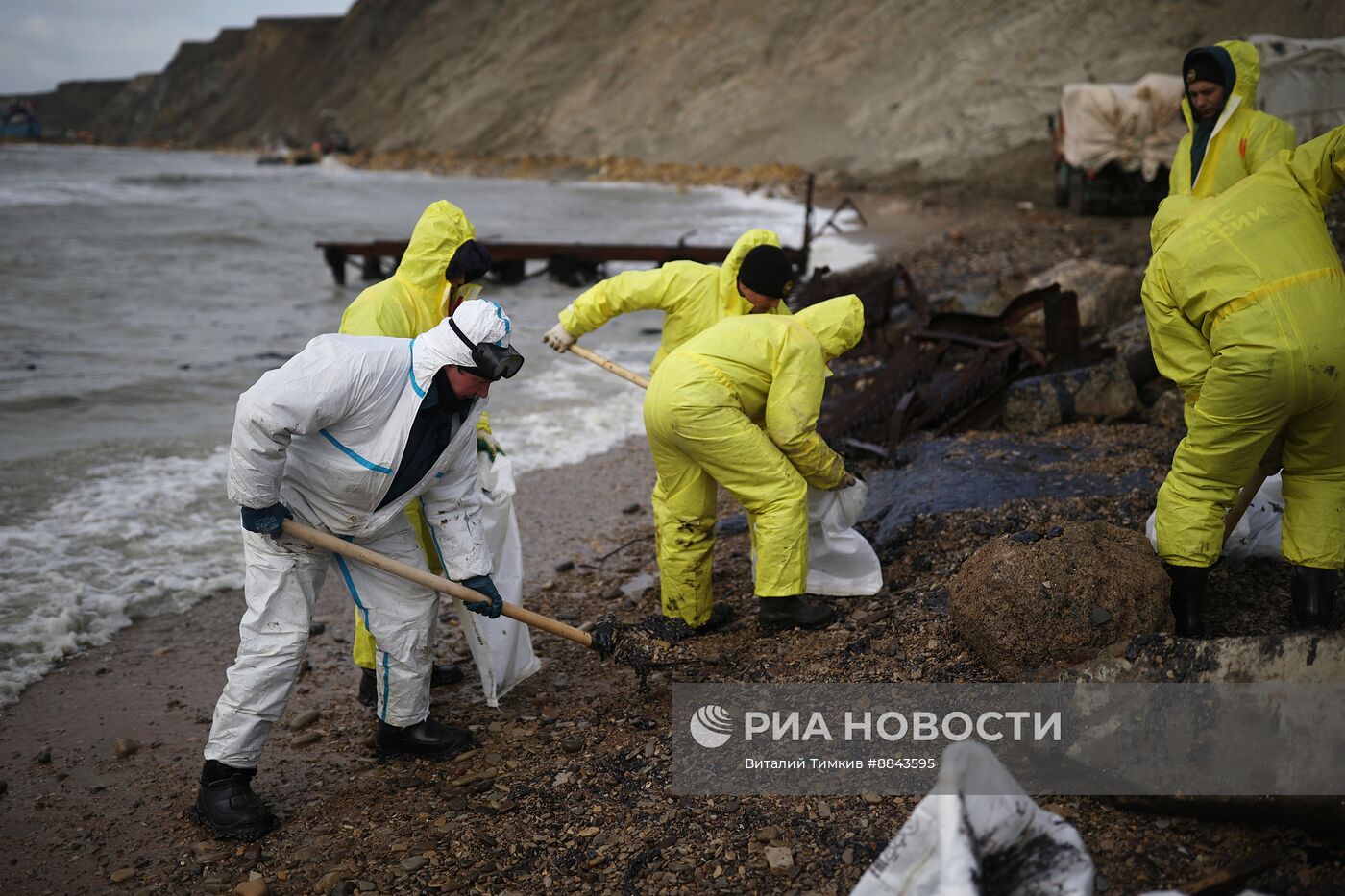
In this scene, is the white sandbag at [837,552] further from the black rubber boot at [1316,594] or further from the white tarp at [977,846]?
the white tarp at [977,846]

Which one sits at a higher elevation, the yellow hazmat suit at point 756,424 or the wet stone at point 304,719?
the yellow hazmat suit at point 756,424

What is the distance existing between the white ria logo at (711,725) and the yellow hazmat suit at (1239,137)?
2611 mm

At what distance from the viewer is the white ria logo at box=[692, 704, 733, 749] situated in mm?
3477

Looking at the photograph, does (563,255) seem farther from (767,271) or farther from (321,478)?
(321,478)

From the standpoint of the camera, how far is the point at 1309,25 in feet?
75.6

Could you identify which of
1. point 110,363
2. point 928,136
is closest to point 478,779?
point 110,363

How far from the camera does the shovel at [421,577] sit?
3273 millimetres

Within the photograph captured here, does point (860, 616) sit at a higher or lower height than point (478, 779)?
higher

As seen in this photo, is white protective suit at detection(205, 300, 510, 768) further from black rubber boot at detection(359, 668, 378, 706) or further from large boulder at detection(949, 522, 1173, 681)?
large boulder at detection(949, 522, 1173, 681)

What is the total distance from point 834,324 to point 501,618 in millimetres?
1776

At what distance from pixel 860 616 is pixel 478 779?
1.61m

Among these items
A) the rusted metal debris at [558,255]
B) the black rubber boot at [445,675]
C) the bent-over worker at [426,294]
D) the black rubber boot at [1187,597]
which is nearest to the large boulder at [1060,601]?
the black rubber boot at [1187,597]

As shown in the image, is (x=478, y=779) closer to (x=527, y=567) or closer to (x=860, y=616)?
(x=860, y=616)

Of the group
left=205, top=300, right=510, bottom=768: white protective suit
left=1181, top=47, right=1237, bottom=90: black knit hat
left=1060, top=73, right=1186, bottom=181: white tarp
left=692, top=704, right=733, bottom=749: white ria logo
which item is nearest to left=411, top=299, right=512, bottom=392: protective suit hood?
left=205, top=300, right=510, bottom=768: white protective suit
